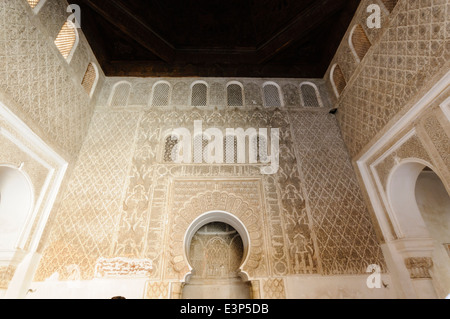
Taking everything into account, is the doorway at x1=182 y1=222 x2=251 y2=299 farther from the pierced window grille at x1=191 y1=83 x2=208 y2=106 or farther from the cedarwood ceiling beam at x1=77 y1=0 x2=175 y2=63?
the cedarwood ceiling beam at x1=77 y1=0 x2=175 y2=63

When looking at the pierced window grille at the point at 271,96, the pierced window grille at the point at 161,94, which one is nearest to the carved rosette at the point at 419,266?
the pierced window grille at the point at 271,96

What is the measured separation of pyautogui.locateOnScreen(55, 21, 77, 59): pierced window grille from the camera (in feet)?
12.8

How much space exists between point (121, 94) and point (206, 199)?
132 inches

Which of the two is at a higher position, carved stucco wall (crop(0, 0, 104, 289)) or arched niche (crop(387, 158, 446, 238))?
carved stucco wall (crop(0, 0, 104, 289))

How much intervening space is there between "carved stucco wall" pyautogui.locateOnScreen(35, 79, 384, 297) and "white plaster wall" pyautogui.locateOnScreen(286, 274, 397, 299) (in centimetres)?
11

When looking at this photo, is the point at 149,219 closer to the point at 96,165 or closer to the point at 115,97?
the point at 96,165

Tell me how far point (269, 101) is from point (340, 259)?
3.58 metres

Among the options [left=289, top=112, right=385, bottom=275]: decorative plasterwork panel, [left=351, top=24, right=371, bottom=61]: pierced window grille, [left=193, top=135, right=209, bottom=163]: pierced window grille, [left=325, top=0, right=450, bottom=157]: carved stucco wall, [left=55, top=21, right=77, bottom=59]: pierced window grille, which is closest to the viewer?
[left=325, top=0, right=450, bottom=157]: carved stucco wall

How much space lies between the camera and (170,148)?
4.55 m

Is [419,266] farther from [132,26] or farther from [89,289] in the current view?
[132,26]

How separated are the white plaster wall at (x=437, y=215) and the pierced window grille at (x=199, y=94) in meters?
5.74

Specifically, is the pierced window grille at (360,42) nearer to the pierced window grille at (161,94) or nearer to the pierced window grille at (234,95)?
the pierced window grille at (234,95)

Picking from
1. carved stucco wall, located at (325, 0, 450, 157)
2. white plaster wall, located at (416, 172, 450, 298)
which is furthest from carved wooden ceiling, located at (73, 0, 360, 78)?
white plaster wall, located at (416, 172, 450, 298)

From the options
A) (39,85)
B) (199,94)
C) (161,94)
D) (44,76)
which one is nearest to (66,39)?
(44,76)
